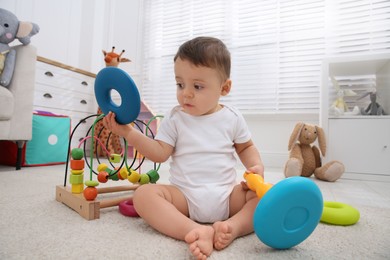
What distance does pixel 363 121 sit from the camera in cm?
150

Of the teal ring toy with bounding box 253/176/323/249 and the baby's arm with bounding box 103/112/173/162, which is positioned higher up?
the baby's arm with bounding box 103/112/173/162

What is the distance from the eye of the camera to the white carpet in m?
0.47

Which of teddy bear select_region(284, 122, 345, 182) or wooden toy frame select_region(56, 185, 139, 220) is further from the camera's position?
teddy bear select_region(284, 122, 345, 182)

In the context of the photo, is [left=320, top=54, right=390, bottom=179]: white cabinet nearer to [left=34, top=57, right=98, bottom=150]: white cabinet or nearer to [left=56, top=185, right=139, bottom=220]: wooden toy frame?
[left=56, top=185, right=139, bottom=220]: wooden toy frame

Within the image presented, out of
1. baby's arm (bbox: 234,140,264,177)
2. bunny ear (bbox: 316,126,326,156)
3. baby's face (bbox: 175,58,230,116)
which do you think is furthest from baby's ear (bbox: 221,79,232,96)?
bunny ear (bbox: 316,126,326,156)

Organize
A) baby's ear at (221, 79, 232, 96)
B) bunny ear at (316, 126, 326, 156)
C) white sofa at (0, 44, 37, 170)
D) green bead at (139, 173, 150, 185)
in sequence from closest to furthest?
baby's ear at (221, 79, 232, 96)
green bead at (139, 173, 150, 185)
white sofa at (0, 44, 37, 170)
bunny ear at (316, 126, 326, 156)

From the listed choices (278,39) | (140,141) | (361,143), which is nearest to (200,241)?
(140,141)

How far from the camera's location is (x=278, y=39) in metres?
2.13

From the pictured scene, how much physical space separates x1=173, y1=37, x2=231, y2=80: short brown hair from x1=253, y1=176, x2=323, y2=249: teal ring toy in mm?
310

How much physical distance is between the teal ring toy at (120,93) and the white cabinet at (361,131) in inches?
52.6

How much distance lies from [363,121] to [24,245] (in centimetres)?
166

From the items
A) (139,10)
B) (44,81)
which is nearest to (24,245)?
(44,81)

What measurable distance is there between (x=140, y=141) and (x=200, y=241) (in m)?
0.27

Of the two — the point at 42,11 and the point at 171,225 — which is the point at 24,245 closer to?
the point at 171,225
